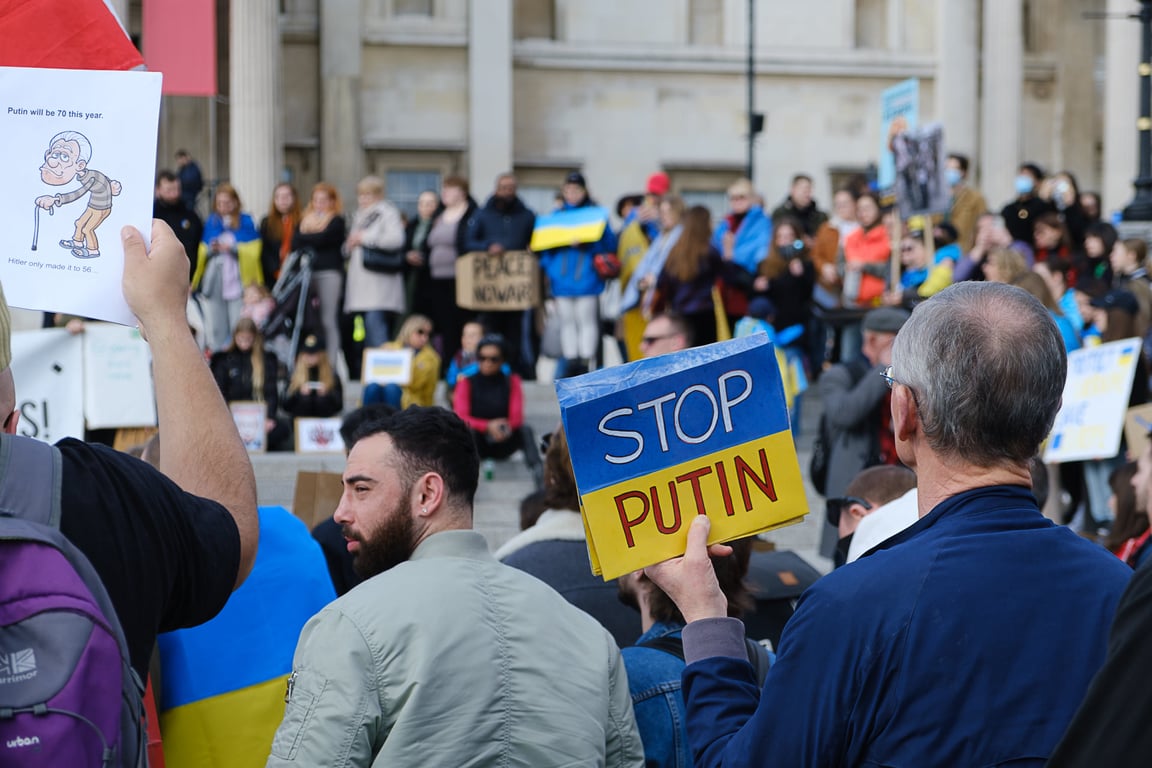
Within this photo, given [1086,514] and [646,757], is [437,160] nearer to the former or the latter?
[1086,514]

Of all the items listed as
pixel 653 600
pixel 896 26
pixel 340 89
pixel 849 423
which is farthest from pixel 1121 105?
pixel 653 600

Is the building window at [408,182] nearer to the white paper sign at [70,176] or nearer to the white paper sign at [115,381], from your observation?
the white paper sign at [115,381]

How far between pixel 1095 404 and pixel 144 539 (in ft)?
29.9

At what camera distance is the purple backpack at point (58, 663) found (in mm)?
1991

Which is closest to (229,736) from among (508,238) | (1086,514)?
(1086,514)

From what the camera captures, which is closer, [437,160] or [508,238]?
[508,238]

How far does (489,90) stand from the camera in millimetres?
31781

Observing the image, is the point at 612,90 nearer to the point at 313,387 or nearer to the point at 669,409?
the point at 313,387

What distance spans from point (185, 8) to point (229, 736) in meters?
3.80

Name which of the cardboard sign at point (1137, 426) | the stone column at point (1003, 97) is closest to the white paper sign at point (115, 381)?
the cardboard sign at point (1137, 426)

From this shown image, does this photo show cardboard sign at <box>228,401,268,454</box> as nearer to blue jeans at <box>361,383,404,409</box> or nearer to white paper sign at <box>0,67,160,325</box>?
blue jeans at <box>361,383,404,409</box>

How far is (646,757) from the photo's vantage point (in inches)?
145

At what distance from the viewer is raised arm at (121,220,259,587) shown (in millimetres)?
2812

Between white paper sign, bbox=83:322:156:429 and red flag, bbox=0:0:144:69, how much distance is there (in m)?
7.18
